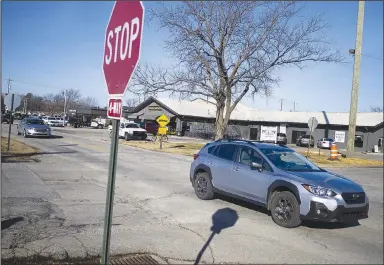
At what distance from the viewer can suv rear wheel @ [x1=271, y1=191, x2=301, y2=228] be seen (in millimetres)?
6430

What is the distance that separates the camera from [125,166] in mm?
14633

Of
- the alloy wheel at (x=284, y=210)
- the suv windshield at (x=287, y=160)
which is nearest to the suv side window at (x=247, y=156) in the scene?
the suv windshield at (x=287, y=160)

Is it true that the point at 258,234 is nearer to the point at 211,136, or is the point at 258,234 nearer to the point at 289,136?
the point at 211,136

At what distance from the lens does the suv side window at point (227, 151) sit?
8.30 metres

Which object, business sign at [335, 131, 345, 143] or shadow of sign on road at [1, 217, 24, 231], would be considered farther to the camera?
business sign at [335, 131, 345, 143]

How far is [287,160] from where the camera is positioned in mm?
7484

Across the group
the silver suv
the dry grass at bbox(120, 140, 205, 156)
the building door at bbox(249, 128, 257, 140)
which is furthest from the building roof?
the silver suv

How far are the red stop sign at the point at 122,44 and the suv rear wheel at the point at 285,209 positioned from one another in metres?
4.68

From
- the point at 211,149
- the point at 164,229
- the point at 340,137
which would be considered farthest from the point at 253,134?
the point at 164,229

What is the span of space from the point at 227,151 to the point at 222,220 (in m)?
2.07

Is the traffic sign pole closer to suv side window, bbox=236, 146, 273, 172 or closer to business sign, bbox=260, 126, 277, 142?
suv side window, bbox=236, 146, 273, 172

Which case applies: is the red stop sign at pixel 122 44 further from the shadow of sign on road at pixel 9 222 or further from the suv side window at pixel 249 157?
the suv side window at pixel 249 157

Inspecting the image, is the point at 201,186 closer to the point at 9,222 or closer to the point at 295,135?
the point at 9,222

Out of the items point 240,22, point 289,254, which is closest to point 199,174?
point 289,254
